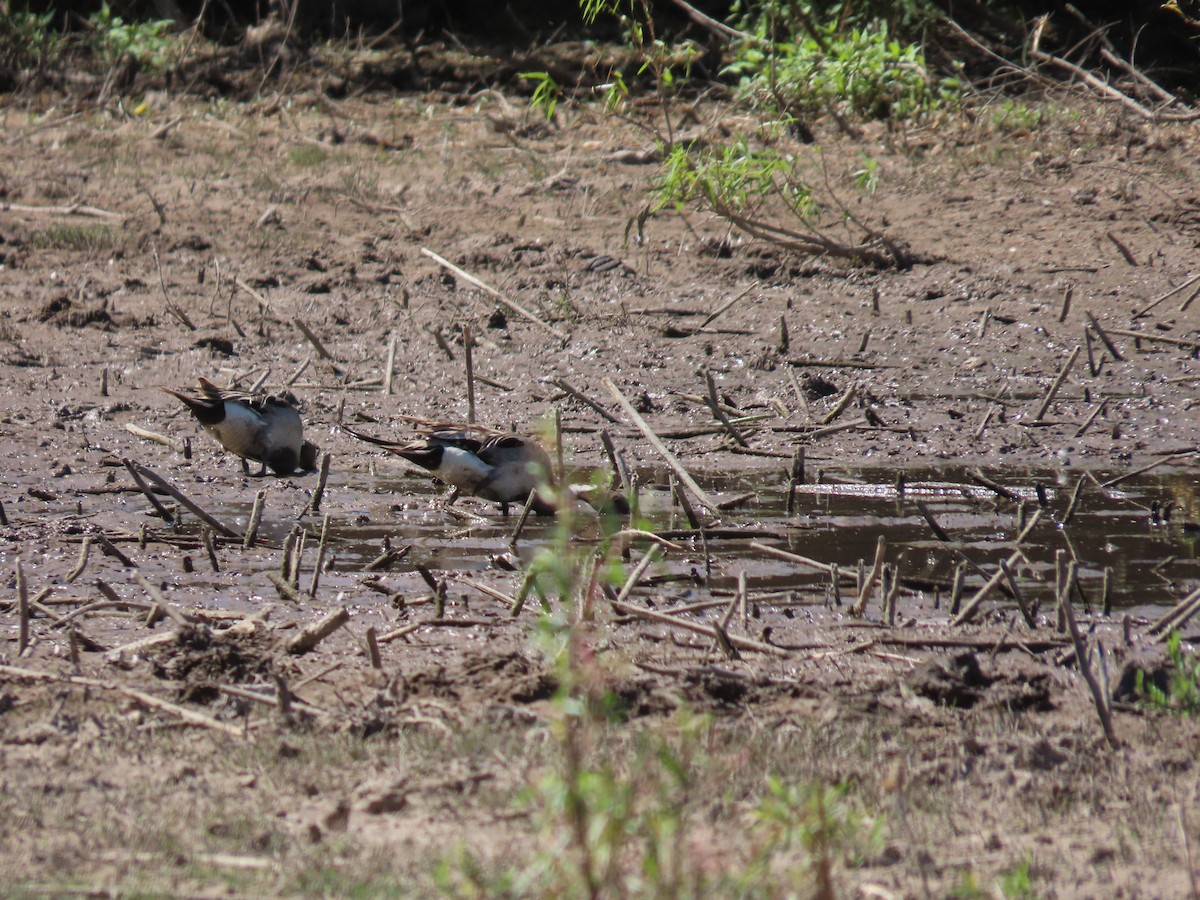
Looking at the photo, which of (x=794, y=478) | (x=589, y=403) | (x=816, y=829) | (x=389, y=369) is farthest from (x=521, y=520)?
(x=816, y=829)

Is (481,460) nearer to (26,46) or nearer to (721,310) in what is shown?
(721,310)

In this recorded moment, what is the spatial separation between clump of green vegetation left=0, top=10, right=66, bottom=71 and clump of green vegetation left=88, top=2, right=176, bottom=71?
1.29 ft

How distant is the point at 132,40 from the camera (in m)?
14.3

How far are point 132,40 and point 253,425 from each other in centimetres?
925

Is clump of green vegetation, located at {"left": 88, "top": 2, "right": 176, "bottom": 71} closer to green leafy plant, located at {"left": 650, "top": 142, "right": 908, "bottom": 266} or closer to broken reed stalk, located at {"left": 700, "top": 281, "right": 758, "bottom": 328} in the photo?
green leafy plant, located at {"left": 650, "top": 142, "right": 908, "bottom": 266}

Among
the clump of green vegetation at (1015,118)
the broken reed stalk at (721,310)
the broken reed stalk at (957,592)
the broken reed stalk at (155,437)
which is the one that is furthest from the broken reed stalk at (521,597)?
the clump of green vegetation at (1015,118)

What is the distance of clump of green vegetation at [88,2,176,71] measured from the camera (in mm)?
13906

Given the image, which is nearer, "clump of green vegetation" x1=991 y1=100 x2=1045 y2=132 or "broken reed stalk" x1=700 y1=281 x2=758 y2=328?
"broken reed stalk" x1=700 y1=281 x2=758 y2=328

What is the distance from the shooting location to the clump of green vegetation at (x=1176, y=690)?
3607 mm

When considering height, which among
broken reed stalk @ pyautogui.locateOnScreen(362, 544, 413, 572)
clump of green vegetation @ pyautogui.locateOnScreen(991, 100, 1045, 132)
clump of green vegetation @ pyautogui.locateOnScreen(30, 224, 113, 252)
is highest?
clump of green vegetation @ pyautogui.locateOnScreen(991, 100, 1045, 132)

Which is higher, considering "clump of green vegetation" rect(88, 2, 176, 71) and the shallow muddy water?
the shallow muddy water

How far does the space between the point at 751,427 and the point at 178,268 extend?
171 inches

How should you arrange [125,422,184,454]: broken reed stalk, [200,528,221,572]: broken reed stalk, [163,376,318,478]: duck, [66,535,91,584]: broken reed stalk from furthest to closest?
[125,422,184,454]: broken reed stalk → [163,376,318,478]: duck → [200,528,221,572]: broken reed stalk → [66,535,91,584]: broken reed stalk

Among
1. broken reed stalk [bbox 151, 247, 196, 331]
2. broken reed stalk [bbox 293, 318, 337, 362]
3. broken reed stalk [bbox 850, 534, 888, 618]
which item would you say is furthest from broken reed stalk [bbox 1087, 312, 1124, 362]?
broken reed stalk [bbox 151, 247, 196, 331]
